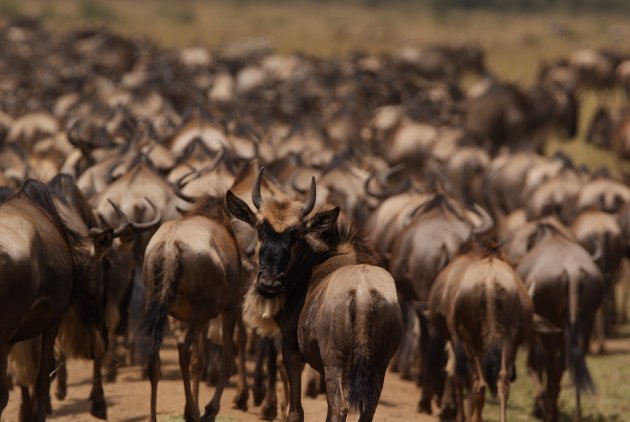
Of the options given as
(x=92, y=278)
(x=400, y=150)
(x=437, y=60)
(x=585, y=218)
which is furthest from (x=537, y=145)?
(x=92, y=278)

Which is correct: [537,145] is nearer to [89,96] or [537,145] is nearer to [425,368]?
[89,96]

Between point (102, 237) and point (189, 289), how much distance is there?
77 centimetres

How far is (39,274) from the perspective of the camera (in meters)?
7.97

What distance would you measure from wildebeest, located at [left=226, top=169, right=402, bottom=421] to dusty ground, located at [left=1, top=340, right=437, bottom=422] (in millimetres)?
1934

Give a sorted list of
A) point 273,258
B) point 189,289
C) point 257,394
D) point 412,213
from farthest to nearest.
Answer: point 412,213, point 257,394, point 189,289, point 273,258

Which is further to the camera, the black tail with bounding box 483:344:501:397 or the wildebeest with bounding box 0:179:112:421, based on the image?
the black tail with bounding box 483:344:501:397

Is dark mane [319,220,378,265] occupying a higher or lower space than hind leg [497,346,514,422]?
higher

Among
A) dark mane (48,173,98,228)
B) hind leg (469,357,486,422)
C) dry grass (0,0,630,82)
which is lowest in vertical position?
dry grass (0,0,630,82)

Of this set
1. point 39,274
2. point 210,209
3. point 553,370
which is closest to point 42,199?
Result: point 39,274

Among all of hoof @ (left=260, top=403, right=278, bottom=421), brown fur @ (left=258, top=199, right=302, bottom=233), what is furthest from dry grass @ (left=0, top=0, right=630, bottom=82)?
brown fur @ (left=258, top=199, right=302, bottom=233)

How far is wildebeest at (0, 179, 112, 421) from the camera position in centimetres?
758

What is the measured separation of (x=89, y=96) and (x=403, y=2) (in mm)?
79918

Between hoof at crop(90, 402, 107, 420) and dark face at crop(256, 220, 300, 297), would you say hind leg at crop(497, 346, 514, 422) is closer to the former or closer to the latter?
dark face at crop(256, 220, 300, 297)

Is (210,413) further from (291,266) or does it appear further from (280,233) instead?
(280,233)
